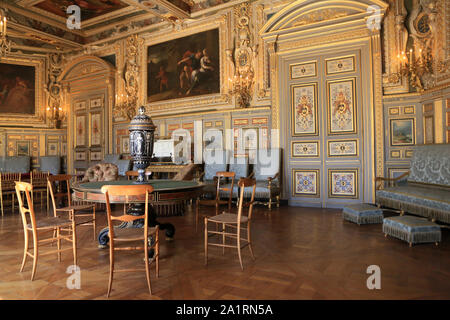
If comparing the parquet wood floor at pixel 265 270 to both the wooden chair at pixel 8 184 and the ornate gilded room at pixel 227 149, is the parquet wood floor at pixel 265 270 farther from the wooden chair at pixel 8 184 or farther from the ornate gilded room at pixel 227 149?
the wooden chair at pixel 8 184

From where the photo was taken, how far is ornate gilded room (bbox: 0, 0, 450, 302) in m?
2.90

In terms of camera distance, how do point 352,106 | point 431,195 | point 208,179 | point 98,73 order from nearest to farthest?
1. point 431,195
2. point 352,106
3. point 208,179
4. point 98,73

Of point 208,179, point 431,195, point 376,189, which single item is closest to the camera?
point 431,195

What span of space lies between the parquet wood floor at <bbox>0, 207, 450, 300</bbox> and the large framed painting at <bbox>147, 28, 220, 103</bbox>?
5.32 meters

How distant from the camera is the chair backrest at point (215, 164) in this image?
774 centimetres

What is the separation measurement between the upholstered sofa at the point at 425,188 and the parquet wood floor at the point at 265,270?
437 millimetres

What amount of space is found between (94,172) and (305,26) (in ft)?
18.8

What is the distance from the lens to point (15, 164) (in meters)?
10.7

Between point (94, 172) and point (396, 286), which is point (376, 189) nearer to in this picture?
point (396, 286)

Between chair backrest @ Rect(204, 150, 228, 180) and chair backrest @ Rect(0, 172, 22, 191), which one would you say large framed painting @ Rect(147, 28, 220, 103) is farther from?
chair backrest @ Rect(0, 172, 22, 191)

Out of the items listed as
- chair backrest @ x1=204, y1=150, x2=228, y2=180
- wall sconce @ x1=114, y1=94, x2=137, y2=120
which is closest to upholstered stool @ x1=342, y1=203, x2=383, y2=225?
chair backrest @ x1=204, y1=150, x2=228, y2=180

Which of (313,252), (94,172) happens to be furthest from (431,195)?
(94,172)
